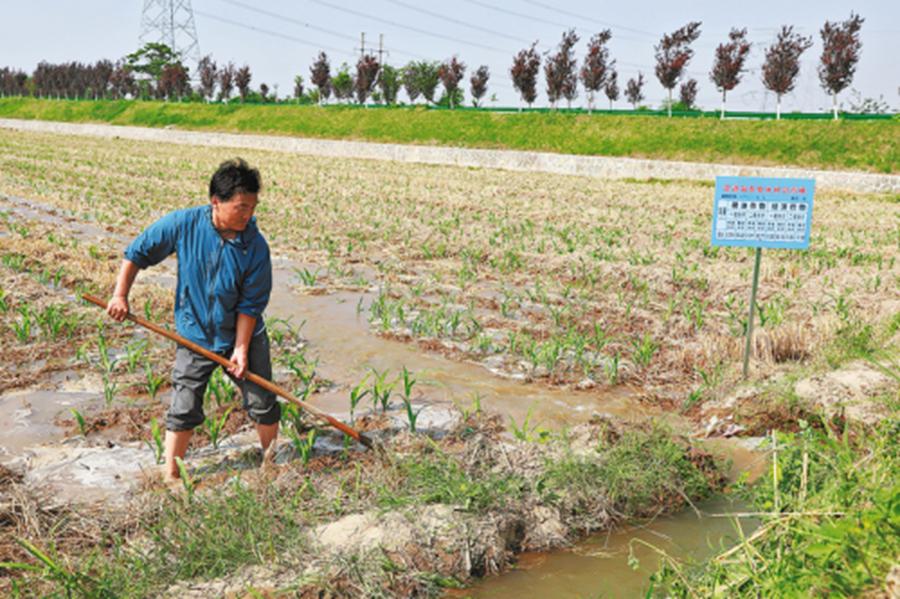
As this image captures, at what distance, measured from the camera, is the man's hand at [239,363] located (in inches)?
141

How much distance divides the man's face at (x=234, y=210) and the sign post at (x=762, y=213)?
345 centimetres

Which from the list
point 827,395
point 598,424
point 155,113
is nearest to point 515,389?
point 598,424

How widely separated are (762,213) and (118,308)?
14.2 feet

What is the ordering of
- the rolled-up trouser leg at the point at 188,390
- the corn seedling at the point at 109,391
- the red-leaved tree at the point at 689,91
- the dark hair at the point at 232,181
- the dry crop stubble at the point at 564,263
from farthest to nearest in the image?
the red-leaved tree at the point at 689,91, the dry crop stubble at the point at 564,263, the corn seedling at the point at 109,391, the rolled-up trouser leg at the point at 188,390, the dark hair at the point at 232,181

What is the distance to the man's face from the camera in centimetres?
347

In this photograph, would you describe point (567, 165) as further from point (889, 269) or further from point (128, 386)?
point (128, 386)

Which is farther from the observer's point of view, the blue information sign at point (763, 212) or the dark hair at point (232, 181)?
the blue information sign at point (763, 212)

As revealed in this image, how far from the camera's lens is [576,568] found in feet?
10.3

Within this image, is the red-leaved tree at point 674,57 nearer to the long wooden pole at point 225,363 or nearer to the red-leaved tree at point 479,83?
the red-leaved tree at point 479,83

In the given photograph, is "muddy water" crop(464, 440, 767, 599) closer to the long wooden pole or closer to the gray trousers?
the long wooden pole

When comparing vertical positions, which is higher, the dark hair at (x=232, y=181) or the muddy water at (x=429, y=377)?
the dark hair at (x=232, y=181)

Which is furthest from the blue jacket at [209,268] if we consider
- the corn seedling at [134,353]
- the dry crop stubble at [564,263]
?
the dry crop stubble at [564,263]

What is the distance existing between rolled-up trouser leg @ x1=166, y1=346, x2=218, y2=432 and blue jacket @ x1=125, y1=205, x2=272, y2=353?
96 mm

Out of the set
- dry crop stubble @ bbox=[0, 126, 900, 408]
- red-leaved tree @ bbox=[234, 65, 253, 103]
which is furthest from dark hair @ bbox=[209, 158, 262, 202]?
red-leaved tree @ bbox=[234, 65, 253, 103]
